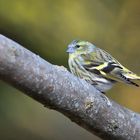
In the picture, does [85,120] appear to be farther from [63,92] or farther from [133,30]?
[133,30]

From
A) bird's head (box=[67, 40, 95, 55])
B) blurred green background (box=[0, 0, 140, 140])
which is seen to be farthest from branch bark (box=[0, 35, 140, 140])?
blurred green background (box=[0, 0, 140, 140])

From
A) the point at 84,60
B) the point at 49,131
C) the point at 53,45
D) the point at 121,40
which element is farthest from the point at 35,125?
the point at 84,60

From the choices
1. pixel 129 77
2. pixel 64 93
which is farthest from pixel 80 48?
pixel 64 93

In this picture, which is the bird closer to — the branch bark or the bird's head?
the bird's head

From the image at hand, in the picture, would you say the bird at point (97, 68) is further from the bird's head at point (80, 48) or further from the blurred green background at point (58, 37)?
the blurred green background at point (58, 37)

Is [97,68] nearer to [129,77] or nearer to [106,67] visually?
[106,67]

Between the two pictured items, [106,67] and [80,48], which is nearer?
[106,67]

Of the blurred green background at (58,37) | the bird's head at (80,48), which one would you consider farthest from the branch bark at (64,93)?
the blurred green background at (58,37)
